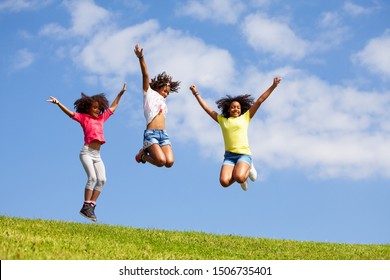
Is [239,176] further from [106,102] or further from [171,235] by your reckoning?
[106,102]

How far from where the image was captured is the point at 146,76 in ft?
50.9

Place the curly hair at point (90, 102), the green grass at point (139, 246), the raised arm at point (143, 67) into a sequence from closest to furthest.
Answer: the green grass at point (139, 246) < the raised arm at point (143, 67) < the curly hair at point (90, 102)

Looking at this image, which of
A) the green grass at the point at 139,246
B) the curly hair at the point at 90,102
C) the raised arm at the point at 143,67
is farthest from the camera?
the curly hair at the point at 90,102

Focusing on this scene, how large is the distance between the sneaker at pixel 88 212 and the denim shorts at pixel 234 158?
3.74 meters

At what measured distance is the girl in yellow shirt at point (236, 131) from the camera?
1545 centimetres

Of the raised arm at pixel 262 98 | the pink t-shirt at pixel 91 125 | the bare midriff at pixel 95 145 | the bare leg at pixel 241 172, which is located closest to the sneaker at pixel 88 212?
the bare midriff at pixel 95 145

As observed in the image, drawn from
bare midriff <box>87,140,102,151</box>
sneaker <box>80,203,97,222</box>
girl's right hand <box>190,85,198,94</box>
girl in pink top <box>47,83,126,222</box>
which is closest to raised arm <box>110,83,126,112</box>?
girl in pink top <box>47,83,126,222</box>

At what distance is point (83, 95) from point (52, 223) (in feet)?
12.0

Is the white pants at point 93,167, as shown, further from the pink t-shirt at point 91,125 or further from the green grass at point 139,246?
the green grass at point 139,246

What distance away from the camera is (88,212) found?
1605cm

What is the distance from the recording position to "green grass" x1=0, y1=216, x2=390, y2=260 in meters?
11.6

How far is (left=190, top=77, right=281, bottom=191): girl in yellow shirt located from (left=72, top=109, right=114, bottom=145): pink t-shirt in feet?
8.69
